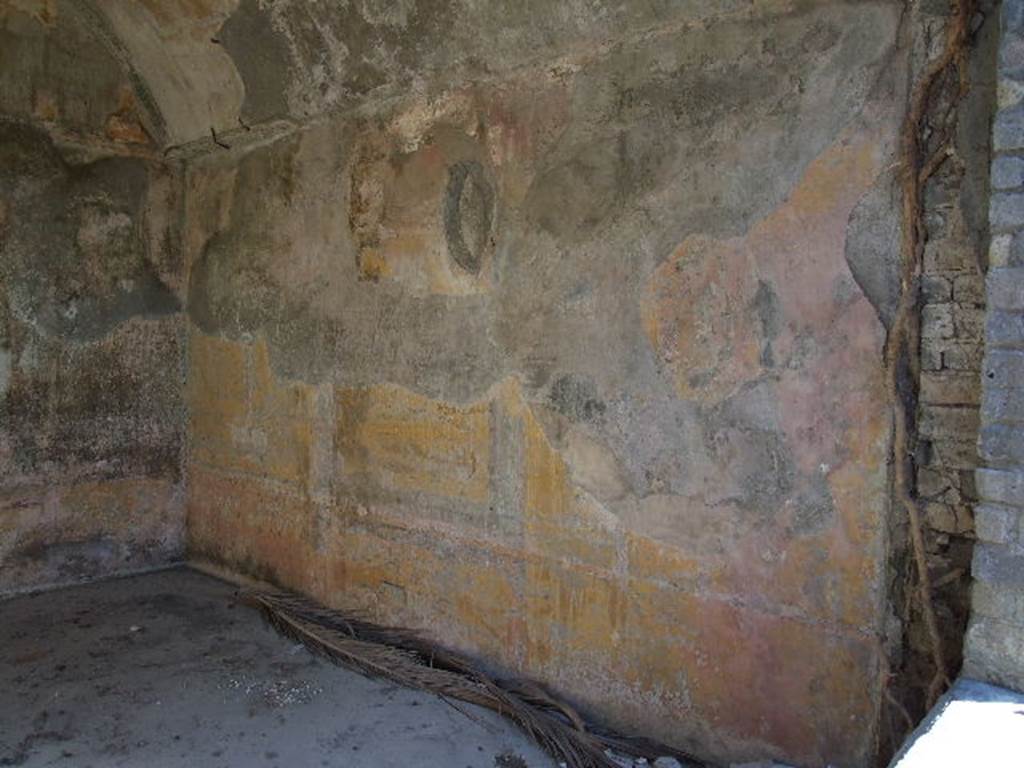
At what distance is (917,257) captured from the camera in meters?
2.28

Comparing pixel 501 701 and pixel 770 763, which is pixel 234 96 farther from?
pixel 770 763

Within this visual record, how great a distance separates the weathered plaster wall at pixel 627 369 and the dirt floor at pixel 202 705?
375 mm

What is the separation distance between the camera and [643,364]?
285cm

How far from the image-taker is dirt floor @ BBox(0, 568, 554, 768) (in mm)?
2857

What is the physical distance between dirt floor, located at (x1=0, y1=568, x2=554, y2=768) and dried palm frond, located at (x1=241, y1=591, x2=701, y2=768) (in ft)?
0.18

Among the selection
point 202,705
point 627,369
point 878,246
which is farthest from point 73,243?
point 878,246

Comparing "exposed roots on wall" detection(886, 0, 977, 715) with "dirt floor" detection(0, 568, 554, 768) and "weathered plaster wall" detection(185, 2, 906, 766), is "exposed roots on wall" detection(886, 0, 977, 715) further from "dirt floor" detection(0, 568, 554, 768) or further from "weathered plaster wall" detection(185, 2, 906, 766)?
"dirt floor" detection(0, 568, 554, 768)

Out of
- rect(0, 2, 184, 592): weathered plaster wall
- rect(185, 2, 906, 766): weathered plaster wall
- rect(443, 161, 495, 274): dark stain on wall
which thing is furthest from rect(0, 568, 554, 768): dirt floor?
rect(443, 161, 495, 274): dark stain on wall

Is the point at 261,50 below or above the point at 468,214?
above

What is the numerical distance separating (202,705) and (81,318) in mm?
2422

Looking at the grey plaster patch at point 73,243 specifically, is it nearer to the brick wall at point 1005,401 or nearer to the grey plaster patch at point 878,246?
the grey plaster patch at point 878,246

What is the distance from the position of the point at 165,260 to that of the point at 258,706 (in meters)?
2.78

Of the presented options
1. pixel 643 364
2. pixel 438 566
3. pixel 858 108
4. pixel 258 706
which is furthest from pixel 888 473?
pixel 258 706

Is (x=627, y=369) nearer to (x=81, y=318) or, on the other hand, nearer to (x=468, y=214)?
(x=468, y=214)
